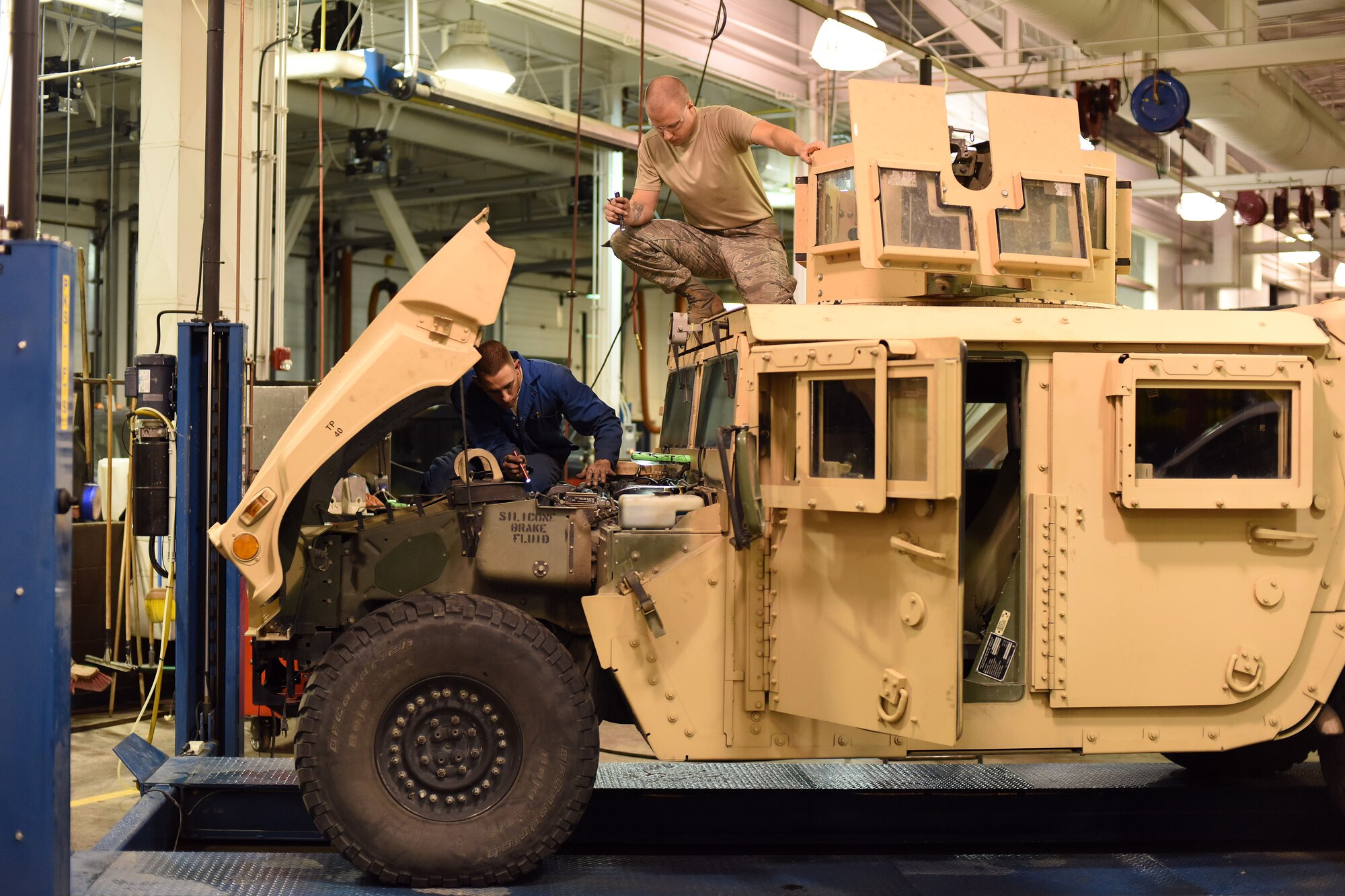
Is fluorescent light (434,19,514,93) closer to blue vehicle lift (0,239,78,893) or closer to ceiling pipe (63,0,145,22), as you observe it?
ceiling pipe (63,0,145,22)

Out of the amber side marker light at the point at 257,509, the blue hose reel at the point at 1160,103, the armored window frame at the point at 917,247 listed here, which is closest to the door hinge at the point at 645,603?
the amber side marker light at the point at 257,509

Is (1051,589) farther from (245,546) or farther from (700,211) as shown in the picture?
(245,546)

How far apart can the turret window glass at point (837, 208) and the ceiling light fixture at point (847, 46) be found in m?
4.78

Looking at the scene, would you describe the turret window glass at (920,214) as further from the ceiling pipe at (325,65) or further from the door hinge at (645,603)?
the ceiling pipe at (325,65)

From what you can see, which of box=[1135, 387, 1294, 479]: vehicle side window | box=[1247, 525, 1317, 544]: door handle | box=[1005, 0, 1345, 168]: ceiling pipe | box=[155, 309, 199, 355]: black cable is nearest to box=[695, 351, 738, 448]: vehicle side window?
box=[1135, 387, 1294, 479]: vehicle side window

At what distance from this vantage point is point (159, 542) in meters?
8.33

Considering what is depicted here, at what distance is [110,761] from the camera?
7.00 metres

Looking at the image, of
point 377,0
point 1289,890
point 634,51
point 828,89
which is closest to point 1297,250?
point 828,89

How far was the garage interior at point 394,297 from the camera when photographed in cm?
403

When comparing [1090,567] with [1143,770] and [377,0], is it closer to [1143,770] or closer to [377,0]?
[1143,770]

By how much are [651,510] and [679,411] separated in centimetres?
120

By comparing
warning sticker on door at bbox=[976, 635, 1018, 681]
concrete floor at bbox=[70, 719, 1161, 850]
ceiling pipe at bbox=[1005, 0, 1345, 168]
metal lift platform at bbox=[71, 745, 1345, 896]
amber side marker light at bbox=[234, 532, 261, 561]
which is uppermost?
ceiling pipe at bbox=[1005, 0, 1345, 168]

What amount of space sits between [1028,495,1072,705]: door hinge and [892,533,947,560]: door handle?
427 millimetres

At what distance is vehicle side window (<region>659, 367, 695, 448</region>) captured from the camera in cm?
491
